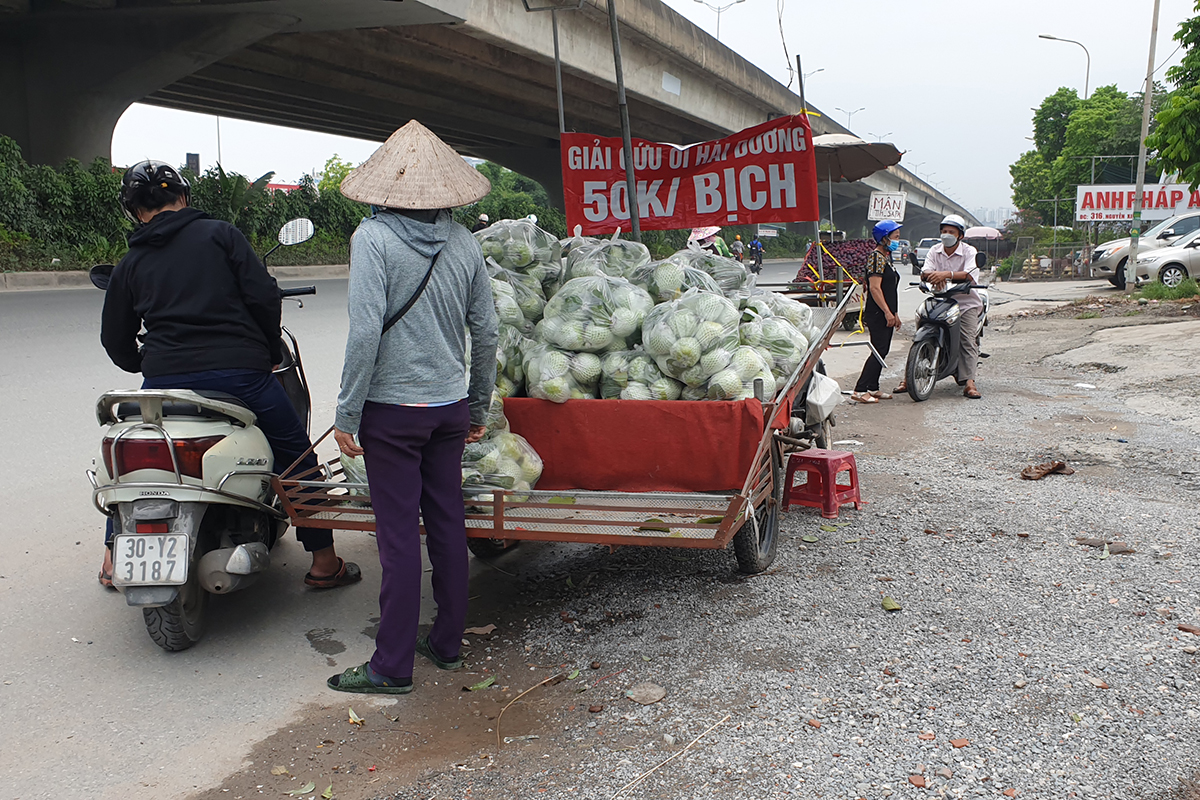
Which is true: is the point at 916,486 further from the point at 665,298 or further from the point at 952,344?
the point at 952,344

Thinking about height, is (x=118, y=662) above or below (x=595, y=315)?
below

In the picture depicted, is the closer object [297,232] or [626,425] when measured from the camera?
[626,425]

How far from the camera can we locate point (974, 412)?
27.7 feet

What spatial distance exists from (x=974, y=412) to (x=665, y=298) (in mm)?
5048

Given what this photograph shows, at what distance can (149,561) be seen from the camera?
3232 mm

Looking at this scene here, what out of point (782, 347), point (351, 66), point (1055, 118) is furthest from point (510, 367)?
point (1055, 118)

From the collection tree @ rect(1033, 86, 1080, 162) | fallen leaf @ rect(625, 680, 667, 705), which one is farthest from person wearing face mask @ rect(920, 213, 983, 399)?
tree @ rect(1033, 86, 1080, 162)

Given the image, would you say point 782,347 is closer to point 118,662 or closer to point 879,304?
point 118,662

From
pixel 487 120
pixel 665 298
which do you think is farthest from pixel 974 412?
pixel 487 120

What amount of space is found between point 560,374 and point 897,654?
176 centimetres

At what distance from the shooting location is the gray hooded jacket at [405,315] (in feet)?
9.91

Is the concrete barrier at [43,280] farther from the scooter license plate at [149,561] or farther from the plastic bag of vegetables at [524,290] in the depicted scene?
the scooter license plate at [149,561]

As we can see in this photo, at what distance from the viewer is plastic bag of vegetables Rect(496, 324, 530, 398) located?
4.14 m

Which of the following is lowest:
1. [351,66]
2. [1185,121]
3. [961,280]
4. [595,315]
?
[961,280]
